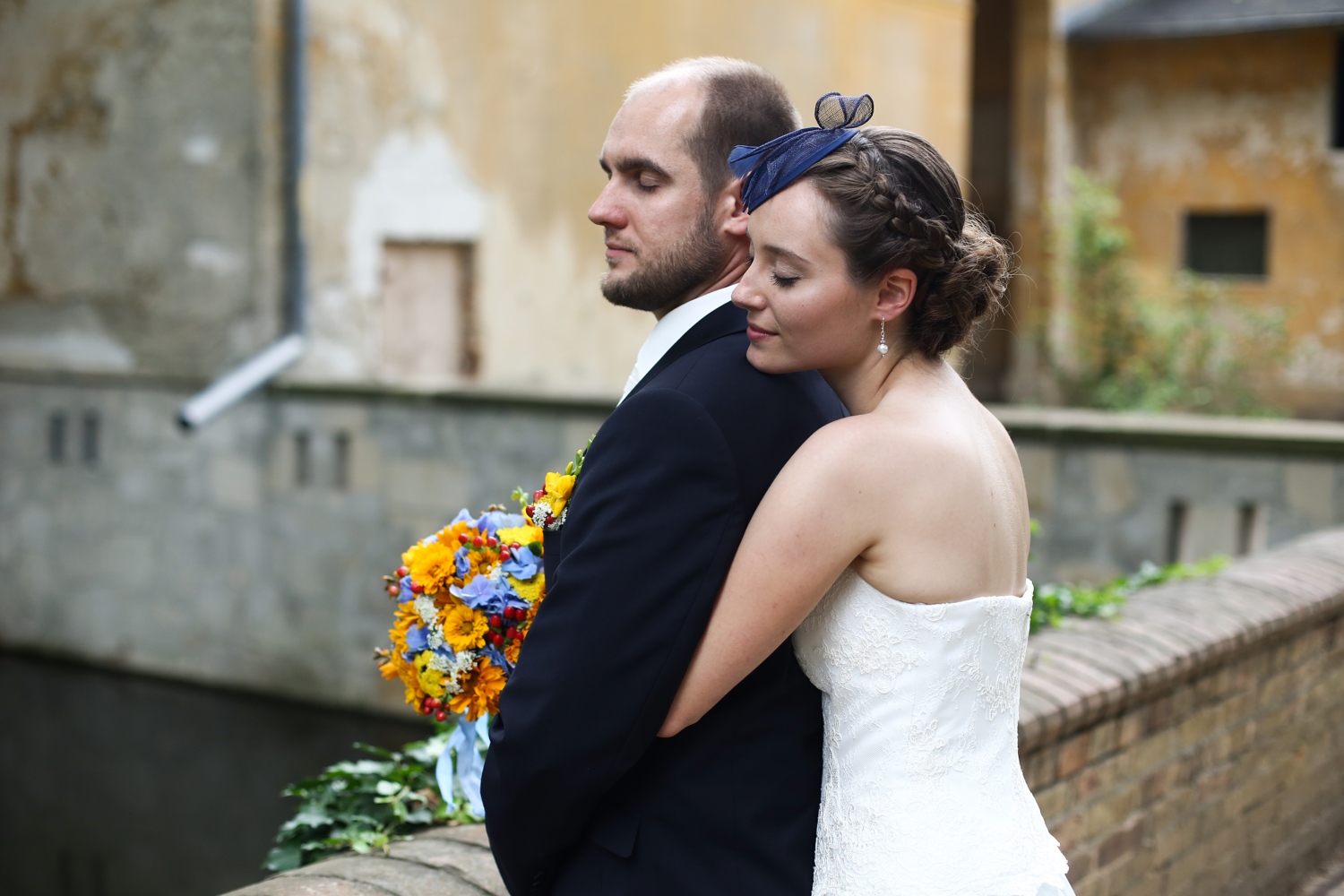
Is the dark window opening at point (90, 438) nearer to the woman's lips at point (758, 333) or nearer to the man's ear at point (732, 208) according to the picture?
the man's ear at point (732, 208)

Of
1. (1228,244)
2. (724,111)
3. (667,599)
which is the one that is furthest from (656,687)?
(1228,244)

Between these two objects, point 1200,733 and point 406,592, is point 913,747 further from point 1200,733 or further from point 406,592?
point 1200,733

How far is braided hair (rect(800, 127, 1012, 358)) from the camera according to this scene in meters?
1.68

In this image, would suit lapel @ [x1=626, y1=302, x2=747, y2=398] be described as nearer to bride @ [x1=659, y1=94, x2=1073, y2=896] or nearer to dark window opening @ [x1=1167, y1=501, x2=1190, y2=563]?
bride @ [x1=659, y1=94, x2=1073, y2=896]

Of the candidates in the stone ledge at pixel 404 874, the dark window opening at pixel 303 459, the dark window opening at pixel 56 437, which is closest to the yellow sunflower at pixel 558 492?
the stone ledge at pixel 404 874

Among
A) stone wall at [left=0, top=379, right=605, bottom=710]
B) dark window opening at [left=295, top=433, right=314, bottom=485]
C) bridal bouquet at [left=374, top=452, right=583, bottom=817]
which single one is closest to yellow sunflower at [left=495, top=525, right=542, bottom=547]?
bridal bouquet at [left=374, top=452, right=583, bottom=817]

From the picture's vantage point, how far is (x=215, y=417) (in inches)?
380

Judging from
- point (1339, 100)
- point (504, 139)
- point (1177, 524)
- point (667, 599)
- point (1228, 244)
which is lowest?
point (1177, 524)

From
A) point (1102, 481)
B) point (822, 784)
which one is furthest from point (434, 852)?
point (1102, 481)

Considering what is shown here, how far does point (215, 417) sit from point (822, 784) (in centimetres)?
853

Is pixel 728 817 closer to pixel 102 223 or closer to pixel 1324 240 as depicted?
pixel 102 223

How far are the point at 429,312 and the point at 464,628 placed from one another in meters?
9.68

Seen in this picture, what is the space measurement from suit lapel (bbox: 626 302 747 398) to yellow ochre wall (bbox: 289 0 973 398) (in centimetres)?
714

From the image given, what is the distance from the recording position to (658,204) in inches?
76.8
